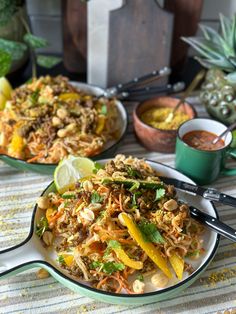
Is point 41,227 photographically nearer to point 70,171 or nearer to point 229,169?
point 70,171

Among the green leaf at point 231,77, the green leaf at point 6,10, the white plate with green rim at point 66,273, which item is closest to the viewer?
the white plate with green rim at point 66,273

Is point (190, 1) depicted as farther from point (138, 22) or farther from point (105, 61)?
point (105, 61)

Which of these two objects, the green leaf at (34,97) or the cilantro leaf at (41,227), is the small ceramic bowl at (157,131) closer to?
the green leaf at (34,97)

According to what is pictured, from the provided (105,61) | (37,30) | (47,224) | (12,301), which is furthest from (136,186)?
(37,30)

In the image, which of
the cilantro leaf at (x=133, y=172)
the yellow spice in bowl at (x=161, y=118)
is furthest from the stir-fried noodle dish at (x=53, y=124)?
the cilantro leaf at (x=133, y=172)

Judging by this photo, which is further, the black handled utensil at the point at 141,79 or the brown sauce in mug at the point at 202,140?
the black handled utensil at the point at 141,79

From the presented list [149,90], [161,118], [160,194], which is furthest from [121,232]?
[149,90]

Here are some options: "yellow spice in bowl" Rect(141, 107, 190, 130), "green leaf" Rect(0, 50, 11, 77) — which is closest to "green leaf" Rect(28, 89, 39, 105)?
"green leaf" Rect(0, 50, 11, 77)
